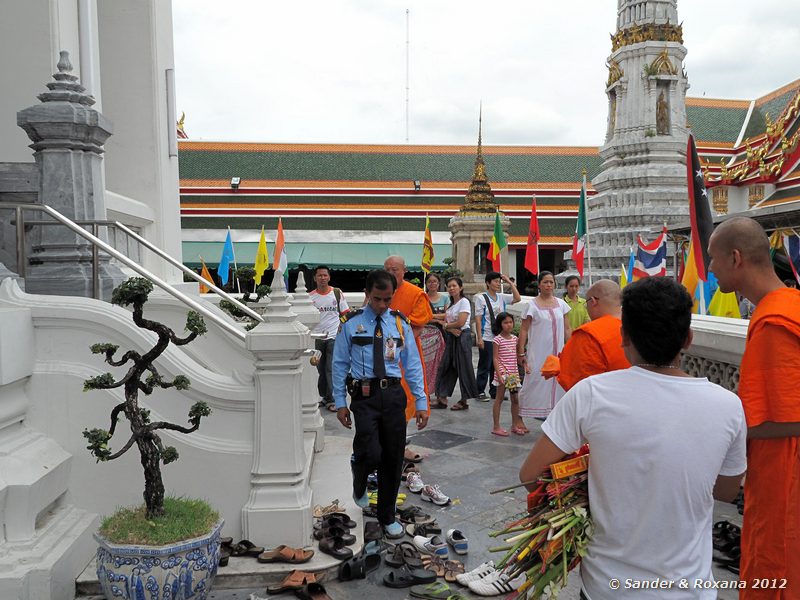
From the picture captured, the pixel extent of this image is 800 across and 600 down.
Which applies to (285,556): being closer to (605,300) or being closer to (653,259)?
(605,300)

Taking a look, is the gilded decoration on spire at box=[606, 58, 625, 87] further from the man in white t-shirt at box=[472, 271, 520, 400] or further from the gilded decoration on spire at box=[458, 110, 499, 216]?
the man in white t-shirt at box=[472, 271, 520, 400]

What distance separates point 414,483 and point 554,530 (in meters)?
3.21

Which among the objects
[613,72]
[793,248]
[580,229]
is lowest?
[793,248]

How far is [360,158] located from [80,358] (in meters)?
25.6

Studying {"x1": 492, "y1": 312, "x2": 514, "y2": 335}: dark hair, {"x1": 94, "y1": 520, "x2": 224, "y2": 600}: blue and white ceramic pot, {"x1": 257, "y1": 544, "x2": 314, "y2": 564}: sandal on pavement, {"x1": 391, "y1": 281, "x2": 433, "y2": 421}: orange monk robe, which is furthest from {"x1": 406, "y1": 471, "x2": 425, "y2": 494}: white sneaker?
{"x1": 492, "y1": 312, "x2": 514, "y2": 335}: dark hair

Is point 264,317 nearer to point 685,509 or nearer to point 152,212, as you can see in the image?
point 685,509

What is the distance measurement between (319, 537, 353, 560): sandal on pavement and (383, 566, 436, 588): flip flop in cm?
27

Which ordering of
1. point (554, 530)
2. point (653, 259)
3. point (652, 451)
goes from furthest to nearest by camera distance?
point (653, 259), point (554, 530), point (652, 451)

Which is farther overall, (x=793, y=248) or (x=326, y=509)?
(x=793, y=248)

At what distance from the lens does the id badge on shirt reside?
13.4 ft

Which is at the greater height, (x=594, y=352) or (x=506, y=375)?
(x=594, y=352)

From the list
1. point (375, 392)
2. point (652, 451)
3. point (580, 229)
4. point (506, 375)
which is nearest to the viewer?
point (652, 451)

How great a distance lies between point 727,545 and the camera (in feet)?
12.6

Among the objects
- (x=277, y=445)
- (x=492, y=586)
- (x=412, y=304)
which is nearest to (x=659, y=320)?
(x=492, y=586)
